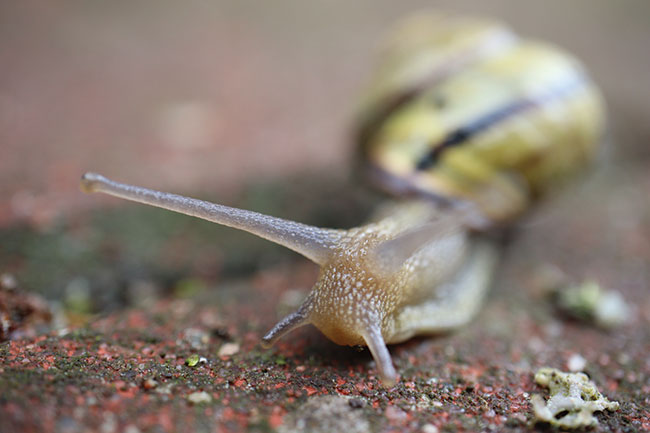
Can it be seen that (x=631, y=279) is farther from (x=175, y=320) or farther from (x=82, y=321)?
(x=82, y=321)

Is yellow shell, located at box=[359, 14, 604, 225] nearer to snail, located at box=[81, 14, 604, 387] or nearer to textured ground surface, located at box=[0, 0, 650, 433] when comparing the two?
snail, located at box=[81, 14, 604, 387]

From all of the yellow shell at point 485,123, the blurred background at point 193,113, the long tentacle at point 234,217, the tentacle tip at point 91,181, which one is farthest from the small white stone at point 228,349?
the yellow shell at point 485,123

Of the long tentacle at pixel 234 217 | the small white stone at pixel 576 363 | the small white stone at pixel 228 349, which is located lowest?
the small white stone at pixel 576 363

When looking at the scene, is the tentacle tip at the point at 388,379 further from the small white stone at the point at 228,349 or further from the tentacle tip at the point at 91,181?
the tentacle tip at the point at 91,181

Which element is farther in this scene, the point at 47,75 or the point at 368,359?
the point at 47,75

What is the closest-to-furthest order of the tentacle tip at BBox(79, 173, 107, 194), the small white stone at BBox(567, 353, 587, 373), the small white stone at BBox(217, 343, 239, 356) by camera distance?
the tentacle tip at BBox(79, 173, 107, 194)
the small white stone at BBox(217, 343, 239, 356)
the small white stone at BBox(567, 353, 587, 373)

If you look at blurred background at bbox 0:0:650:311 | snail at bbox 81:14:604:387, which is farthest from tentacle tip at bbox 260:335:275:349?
blurred background at bbox 0:0:650:311

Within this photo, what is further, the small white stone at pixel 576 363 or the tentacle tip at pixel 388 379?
the small white stone at pixel 576 363

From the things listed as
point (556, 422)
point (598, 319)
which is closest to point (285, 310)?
point (556, 422)
